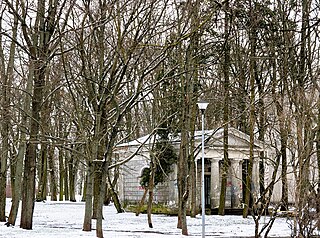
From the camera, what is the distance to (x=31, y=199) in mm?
21766

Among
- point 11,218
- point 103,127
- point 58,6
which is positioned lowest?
point 11,218

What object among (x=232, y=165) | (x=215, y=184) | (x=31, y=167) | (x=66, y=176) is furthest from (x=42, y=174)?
(x=31, y=167)

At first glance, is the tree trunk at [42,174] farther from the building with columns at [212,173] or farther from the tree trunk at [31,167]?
the tree trunk at [31,167]

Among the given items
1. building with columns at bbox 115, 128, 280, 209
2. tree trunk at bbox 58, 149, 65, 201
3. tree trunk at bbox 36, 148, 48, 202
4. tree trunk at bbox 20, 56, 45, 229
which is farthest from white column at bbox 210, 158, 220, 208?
tree trunk at bbox 20, 56, 45, 229

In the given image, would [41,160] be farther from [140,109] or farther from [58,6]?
[58,6]

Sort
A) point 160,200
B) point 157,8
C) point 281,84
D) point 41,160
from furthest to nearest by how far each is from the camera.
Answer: point 41,160 → point 160,200 → point 281,84 → point 157,8

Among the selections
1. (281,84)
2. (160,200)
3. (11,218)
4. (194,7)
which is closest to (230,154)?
(160,200)

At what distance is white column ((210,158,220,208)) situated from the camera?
3903 cm

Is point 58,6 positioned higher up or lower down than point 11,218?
higher up

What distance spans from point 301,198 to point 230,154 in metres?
24.1

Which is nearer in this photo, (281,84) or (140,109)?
(281,84)

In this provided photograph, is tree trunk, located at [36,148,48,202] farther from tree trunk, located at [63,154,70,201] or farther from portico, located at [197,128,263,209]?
portico, located at [197,128,263,209]

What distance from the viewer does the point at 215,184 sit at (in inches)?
1543

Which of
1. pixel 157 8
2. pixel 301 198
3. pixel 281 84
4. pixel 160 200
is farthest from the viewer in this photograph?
pixel 160 200
